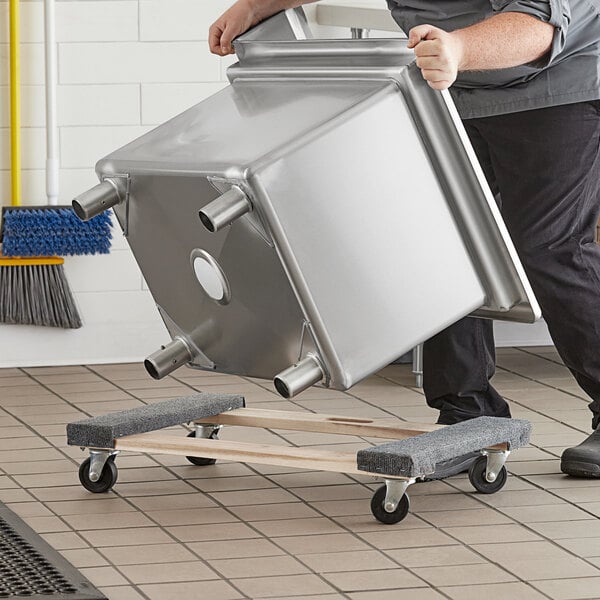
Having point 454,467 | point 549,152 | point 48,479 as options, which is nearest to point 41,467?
point 48,479

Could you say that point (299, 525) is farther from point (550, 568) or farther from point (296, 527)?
point (550, 568)

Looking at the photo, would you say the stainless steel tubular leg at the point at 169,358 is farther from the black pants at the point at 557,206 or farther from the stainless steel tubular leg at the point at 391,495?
the black pants at the point at 557,206

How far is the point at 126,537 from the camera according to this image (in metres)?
2.27

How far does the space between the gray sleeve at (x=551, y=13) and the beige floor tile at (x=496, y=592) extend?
0.82m

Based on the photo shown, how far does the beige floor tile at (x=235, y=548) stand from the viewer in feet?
7.16

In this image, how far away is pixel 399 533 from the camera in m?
2.29

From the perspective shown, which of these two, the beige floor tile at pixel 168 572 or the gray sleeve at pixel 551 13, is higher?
the gray sleeve at pixel 551 13

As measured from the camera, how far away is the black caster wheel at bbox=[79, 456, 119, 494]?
99.5 inches

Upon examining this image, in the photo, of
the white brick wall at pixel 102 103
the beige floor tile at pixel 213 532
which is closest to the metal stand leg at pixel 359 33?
the white brick wall at pixel 102 103

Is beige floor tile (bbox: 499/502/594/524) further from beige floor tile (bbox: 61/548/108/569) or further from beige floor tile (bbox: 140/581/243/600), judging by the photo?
beige floor tile (bbox: 61/548/108/569)

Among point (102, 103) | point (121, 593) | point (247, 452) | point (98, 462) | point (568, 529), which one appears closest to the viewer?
point (121, 593)

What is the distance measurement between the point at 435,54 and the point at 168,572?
0.84 meters

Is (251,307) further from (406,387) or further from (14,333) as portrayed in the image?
(14,333)

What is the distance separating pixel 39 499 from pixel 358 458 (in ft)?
1.89
